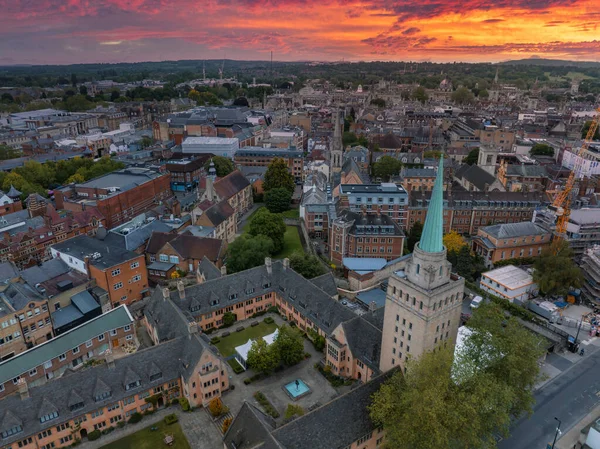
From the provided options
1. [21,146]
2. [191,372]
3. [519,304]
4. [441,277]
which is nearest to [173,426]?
[191,372]

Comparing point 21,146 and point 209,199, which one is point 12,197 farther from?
point 21,146

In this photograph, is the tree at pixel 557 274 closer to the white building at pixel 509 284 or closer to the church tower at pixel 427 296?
the white building at pixel 509 284

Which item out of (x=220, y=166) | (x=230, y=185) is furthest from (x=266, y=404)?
(x=220, y=166)

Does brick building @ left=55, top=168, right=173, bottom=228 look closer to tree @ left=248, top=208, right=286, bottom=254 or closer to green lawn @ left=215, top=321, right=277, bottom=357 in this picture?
A: tree @ left=248, top=208, right=286, bottom=254

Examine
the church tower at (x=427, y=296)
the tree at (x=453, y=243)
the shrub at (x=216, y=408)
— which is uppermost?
the church tower at (x=427, y=296)

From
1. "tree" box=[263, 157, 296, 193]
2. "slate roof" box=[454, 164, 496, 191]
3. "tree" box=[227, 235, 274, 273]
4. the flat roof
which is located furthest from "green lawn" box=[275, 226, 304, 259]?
"slate roof" box=[454, 164, 496, 191]

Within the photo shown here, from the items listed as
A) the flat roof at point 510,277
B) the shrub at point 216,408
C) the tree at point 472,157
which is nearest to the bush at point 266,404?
the shrub at point 216,408

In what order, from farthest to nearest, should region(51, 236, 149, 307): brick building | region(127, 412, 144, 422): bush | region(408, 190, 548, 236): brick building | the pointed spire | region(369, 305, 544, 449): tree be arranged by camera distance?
1. region(408, 190, 548, 236): brick building
2. region(51, 236, 149, 307): brick building
3. region(127, 412, 144, 422): bush
4. the pointed spire
5. region(369, 305, 544, 449): tree
